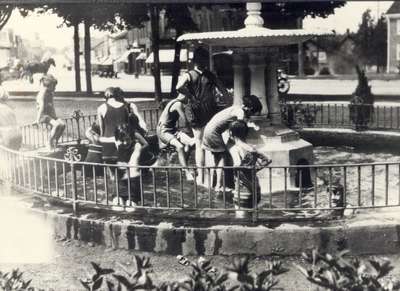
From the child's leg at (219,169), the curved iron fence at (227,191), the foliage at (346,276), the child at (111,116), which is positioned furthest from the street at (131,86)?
the foliage at (346,276)

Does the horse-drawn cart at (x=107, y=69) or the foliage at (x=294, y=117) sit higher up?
the horse-drawn cart at (x=107, y=69)

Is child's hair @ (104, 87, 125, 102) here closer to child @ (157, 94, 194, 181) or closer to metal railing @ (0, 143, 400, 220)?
metal railing @ (0, 143, 400, 220)

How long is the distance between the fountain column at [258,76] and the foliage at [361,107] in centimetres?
542

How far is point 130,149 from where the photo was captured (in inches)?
346

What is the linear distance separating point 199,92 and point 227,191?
1.84m

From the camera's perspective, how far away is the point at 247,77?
10352mm

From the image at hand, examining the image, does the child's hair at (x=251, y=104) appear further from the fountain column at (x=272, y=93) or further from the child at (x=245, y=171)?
the fountain column at (x=272, y=93)

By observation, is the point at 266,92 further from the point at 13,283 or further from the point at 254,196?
the point at 13,283

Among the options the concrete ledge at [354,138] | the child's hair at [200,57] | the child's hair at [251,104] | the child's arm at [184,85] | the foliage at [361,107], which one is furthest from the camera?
the foliage at [361,107]

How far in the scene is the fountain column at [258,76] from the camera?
33.3 feet

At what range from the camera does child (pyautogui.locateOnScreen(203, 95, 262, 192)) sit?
8344 millimetres

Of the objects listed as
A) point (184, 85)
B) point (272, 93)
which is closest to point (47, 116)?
point (184, 85)

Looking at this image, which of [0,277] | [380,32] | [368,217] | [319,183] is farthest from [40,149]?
[380,32]

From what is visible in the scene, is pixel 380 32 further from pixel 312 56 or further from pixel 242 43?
pixel 242 43
